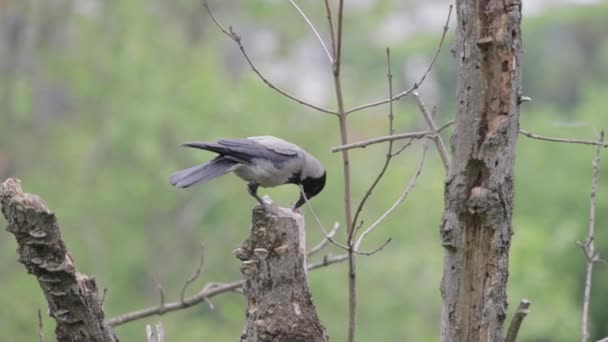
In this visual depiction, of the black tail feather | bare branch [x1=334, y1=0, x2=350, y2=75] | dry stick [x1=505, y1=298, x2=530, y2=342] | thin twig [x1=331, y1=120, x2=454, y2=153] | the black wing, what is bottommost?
dry stick [x1=505, y1=298, x2=530, y2=342]

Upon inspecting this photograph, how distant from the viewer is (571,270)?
16578mm

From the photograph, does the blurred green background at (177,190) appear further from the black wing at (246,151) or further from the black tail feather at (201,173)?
the black tail feather at (201,173)

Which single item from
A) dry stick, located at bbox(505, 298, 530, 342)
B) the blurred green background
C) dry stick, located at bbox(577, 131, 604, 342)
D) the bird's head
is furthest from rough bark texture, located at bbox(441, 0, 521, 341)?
the blurred green background

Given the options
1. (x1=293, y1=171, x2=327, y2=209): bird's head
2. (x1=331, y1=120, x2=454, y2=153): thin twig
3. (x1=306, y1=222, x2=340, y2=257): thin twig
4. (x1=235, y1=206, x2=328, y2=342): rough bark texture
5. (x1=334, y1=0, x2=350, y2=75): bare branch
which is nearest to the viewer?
(x1=331, y1=120, x2=454, y2=153): thin twig

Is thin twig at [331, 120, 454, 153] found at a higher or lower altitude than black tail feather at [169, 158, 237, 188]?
lower

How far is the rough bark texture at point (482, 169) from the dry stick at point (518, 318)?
0.03 m

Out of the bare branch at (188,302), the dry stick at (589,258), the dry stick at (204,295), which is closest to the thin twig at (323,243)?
the dry stick at (204,295)

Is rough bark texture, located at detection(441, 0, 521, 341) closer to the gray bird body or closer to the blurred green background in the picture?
the gray bird body

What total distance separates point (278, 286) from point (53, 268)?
78cm

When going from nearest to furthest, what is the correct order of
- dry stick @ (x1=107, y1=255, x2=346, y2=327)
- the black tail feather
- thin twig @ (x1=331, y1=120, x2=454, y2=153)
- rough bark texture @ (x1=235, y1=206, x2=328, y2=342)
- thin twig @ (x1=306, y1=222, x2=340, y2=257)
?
thin twig @ (x1=331, y1=120, x2=454, y2=153), rough bark texture @ (x1=235, y1=206, x2=328, y2=342), thin twig @ (x1=306, y1=222, x2=340, y2=257), the black tail feather, dry stick @ (x1=107, y1=255, x2=346, y2=327)

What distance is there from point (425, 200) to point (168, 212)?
3653 millimetres

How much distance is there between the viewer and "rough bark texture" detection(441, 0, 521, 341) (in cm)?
321

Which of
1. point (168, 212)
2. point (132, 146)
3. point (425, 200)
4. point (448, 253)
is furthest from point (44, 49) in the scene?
point (448, 253)

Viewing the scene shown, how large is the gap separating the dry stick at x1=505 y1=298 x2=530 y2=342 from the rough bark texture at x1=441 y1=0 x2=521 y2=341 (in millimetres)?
34
